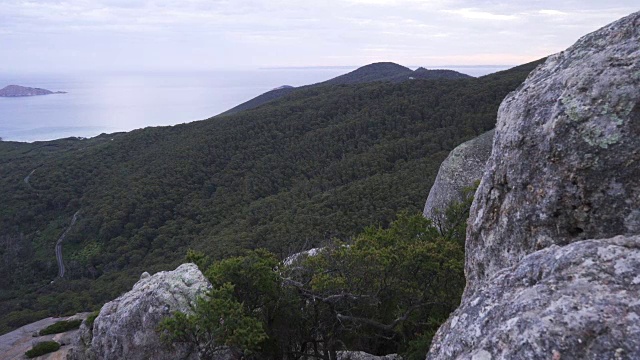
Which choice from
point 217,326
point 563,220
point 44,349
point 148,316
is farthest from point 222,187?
point 563,220

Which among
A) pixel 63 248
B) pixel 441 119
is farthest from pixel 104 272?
pixel 441 119

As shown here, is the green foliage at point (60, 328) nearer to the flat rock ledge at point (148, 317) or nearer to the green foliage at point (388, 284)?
the flat rock ledge at point (148, 317)

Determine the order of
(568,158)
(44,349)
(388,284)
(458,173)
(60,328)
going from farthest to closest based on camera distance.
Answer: (60,328) < (458,173) < (44,349) < (388,284) < (568,158)

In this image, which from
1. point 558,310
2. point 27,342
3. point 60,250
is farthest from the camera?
point 60,250

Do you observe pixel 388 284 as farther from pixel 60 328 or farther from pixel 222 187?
pixel 222 187

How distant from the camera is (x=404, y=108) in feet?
236

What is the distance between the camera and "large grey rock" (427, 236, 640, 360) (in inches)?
109

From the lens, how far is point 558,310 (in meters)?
3.05

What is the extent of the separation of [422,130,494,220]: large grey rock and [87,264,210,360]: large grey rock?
13.1 meters

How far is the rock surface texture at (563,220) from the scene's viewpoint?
2945 mm

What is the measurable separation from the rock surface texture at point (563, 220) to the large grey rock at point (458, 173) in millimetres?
14880

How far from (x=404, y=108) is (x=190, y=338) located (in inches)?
2643

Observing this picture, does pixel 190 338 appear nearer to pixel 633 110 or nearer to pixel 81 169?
pixel 633 110

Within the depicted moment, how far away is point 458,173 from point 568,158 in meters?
17.3
